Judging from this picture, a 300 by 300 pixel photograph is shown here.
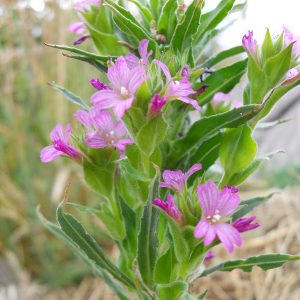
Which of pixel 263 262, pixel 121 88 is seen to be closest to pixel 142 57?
pixel 121 88

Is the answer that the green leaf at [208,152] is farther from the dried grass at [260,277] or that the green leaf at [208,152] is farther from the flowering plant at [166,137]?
the dried grass at [260,277]

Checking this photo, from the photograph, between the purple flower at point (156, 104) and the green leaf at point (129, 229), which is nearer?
the purple flower at point (156, 104)

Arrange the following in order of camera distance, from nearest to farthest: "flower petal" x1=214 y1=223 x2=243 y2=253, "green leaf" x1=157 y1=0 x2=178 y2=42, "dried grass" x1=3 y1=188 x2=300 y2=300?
"flower petal" x1=214 y1=223 x2=243 y2=253, "green leaf" x1=157 y1=0 x2=178 y2=42, "dried grass" x1=3 y1=188 x2=300 y2=300

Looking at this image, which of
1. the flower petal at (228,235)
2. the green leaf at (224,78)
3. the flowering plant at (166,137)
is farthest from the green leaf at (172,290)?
the green leaf at (224,78)

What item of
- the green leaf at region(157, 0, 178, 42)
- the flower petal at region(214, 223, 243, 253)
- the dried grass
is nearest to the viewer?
the flower petal at region(214, 223, 243, 253)

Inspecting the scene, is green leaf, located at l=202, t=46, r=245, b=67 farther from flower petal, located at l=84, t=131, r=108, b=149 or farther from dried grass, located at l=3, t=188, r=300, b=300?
dried grass, located at l=3, t=188, r=300, b=300

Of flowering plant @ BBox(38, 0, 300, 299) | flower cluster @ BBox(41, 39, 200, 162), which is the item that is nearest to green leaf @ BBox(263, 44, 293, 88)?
flowering plant @ BBox(38, 0, 300, 299)

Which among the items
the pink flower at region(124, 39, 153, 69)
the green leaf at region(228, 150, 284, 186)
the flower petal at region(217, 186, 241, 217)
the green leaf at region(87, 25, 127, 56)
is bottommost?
the green leaf at region(228, 150, 284, 186)

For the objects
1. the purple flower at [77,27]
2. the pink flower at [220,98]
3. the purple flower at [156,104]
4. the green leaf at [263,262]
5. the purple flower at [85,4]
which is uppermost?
the purple flower at [85,4]
